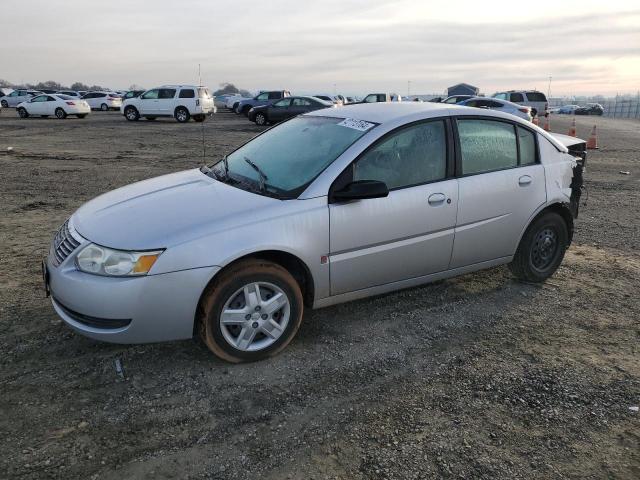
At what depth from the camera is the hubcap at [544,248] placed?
473cm

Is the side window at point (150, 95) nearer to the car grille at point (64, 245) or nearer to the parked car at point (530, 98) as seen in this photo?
the parked car at point (530, 98)

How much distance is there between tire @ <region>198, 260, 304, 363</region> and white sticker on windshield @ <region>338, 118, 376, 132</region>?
1.27 meters

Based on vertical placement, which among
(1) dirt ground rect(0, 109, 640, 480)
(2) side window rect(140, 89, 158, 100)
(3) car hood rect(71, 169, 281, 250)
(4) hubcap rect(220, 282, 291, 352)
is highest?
(2) side window rect(140, 89, 158, 100)

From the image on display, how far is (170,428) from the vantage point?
280cm

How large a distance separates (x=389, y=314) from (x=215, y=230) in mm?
1718

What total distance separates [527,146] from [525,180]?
0.35m

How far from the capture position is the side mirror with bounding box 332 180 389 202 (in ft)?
11.3

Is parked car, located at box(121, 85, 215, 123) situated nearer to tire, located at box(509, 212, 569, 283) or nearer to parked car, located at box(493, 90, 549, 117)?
parked car, located at box(493, 90, 549, 117)

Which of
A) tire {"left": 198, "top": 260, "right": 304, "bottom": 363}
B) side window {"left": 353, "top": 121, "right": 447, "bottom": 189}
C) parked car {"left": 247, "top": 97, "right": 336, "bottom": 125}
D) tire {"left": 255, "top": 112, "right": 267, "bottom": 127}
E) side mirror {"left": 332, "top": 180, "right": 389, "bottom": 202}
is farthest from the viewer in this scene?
tire {"left": 255, "top": 112, "right": 267, "bottom": 127}

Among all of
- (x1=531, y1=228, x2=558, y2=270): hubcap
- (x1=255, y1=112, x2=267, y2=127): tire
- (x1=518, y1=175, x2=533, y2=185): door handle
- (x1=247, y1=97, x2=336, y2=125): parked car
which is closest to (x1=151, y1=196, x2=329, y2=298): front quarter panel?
(x1=518, y1=175, x2=533, y2=185): door handle

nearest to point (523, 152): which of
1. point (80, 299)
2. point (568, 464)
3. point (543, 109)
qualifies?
point (568, 464)

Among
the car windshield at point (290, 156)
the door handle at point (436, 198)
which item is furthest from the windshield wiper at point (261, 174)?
the door handle at point (436, 198)

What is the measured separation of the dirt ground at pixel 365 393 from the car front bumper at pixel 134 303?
1.05 feet

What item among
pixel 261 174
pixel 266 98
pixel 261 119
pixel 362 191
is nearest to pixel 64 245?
pixel 261 174
